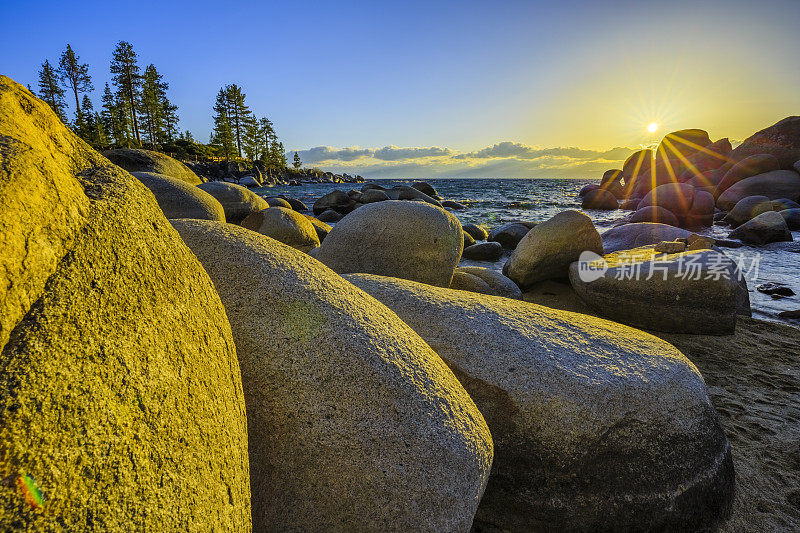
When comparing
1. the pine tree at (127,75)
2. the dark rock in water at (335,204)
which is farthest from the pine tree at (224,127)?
the dark rock in water at (335,204)

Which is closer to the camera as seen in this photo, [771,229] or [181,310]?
[181,310]

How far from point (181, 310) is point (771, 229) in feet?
43.0

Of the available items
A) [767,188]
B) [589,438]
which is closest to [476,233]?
[589,438]

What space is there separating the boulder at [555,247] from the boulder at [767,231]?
7451mm

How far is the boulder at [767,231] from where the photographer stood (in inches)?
380

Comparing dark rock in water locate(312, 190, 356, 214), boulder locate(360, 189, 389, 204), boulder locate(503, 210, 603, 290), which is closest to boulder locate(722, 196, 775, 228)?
boulder locate(503, 210, 603, 290)

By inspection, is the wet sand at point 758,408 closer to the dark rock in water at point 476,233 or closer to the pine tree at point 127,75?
Answer: the dark rock in water at point 476,233

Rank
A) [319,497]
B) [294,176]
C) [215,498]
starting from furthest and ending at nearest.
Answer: [294,176] → [319,497] → [215,498]

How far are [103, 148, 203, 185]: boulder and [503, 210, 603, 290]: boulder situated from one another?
22.2 feet

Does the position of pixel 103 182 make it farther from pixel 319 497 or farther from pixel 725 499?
pixel 725 499

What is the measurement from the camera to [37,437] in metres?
0.70

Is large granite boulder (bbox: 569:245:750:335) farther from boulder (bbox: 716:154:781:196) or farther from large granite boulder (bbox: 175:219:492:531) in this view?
boulder (bbox: 716:154:781:196)

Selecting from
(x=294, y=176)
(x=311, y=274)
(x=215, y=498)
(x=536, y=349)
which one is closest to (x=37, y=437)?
(x=215, y=498)

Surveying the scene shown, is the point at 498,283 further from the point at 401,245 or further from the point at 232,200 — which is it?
the point at 232,200
